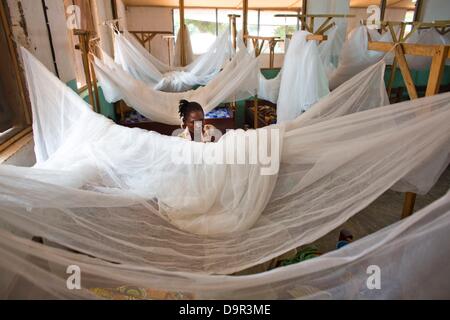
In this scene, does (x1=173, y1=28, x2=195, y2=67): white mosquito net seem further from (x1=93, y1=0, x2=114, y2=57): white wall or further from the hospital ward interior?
the hospital ward interior

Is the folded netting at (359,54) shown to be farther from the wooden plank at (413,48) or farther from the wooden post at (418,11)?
the wooden plank at (413,48)

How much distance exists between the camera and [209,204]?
129cm

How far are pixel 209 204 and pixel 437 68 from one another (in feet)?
4.04

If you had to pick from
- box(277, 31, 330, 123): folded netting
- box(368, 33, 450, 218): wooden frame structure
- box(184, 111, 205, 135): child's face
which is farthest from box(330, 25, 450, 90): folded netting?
box(184, 111, 205, 135): child's face

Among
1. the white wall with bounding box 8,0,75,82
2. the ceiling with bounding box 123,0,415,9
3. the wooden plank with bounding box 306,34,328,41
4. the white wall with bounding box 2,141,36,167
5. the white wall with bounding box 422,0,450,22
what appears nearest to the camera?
the white wall with bounding box 2,141,36,167

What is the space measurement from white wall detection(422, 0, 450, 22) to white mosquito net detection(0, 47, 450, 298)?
379cm

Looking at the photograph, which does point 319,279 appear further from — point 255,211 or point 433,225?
point 255,211

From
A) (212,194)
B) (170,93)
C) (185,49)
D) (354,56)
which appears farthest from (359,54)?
(212,194)

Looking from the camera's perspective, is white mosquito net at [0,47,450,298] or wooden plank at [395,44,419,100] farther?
wooden plank at [395,44,419,100]

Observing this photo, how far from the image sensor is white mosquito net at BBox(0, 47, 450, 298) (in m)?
0.67

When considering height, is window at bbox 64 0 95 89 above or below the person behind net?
above

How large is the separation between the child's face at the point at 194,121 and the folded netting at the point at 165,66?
146cm

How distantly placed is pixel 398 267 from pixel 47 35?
2237mm
